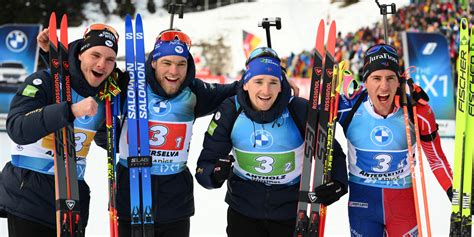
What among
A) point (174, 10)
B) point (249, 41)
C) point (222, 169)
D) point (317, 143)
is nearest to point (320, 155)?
point (317, 143)

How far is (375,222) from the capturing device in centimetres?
357

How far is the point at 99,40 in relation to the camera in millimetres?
3301

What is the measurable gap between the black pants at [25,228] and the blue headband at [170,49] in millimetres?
1103

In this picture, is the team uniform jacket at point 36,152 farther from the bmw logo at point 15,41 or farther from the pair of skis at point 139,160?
the bmw logo at point 15,41

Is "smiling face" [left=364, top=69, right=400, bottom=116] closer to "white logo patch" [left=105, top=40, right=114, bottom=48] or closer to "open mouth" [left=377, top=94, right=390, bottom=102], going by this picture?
"open mouth" [left=377, top=94, right=390, bottom=102]

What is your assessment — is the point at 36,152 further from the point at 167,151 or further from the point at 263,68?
the point at 263,68

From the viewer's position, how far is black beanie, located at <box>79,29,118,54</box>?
329cm

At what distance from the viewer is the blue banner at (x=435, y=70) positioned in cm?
1193

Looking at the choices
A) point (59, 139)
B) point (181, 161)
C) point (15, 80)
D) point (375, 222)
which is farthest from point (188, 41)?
point (15, 80)

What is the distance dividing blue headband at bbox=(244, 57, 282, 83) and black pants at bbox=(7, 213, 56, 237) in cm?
134

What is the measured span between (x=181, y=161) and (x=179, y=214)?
300 millimetres

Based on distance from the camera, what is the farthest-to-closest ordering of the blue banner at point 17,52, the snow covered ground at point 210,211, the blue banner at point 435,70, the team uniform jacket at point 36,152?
the blue banner at point 17,52
the blue banner at point 435,70
the snow covered ground at point 210,211
the team uniform jacket at point 36,152

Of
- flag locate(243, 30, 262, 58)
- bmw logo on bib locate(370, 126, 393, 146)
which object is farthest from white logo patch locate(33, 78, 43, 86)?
flag locate(243, 30, 262, 58)

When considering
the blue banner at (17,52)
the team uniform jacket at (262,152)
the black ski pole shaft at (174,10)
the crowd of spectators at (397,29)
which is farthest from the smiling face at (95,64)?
the crowd of spectators at (397,29)
